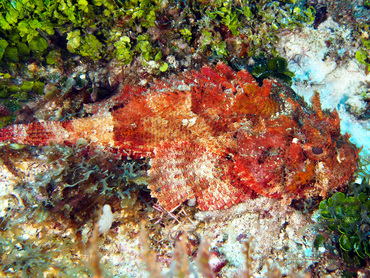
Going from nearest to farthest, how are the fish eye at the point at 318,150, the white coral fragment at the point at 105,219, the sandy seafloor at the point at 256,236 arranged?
the fish eye at the point at 318,150
the sandy seafloor at the point at 256,236
the white coral fragment at the point at 105,219

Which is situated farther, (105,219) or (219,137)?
(219,137)

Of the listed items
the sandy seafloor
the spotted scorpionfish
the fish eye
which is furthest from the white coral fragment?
the fish eye

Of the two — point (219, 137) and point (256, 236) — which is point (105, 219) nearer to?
point (219, 137)

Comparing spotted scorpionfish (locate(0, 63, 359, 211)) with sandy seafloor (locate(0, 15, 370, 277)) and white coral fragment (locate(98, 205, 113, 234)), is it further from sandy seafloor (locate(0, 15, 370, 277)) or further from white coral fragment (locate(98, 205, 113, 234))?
white coral fragment (locate(98, 205, 113, 234))

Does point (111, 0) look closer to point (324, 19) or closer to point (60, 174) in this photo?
point (60, 174)

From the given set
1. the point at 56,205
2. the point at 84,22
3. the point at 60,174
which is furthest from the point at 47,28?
the point at 56,205

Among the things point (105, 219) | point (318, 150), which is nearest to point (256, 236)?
point (318, 150)

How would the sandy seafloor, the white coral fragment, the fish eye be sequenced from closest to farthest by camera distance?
the fish eye, the sandy seafloor, the white coral fragment

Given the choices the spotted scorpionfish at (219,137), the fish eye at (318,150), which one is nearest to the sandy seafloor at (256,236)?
the spotted scorpionfish at (219,137)

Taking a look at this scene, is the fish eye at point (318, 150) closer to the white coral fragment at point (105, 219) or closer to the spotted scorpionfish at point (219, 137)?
the spotted scorpionfish at point (219, 137)
